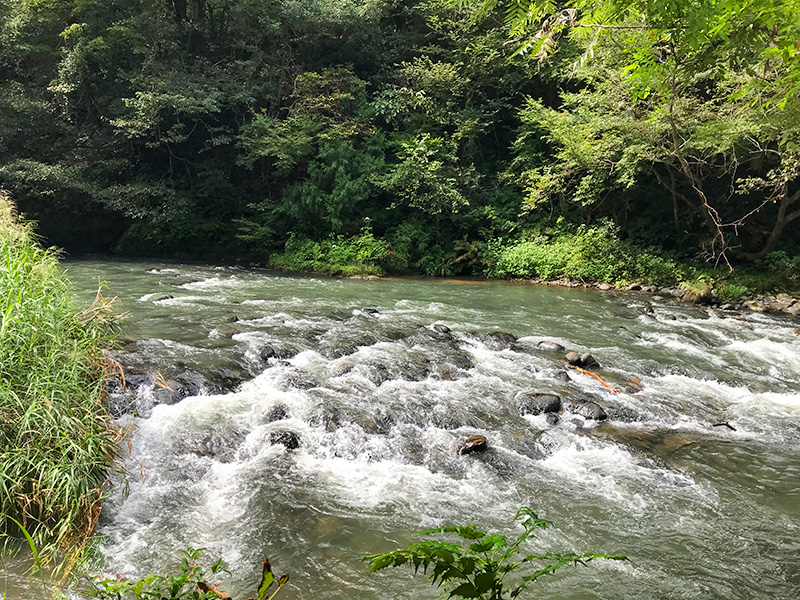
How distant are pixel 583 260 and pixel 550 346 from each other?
334 inches

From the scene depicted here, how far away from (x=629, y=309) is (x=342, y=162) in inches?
425

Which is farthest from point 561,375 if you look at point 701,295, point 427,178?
point 427,178

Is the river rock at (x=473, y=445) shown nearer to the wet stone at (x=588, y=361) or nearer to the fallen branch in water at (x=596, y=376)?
the fallen branch in water at (x=596, y=376)

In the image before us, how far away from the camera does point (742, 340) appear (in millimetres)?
9742

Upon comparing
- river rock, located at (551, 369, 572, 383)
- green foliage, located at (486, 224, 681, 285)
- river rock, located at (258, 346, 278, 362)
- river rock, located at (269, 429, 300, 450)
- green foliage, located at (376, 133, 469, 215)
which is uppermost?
green foliage, located at (376, 133, 469, 215)

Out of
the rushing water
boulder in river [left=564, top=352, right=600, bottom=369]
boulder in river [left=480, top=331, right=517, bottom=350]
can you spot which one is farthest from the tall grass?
boulder in river [left=564, top=352, right=600, bottom=369]

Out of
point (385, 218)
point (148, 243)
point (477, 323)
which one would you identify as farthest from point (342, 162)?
point (477, 323)

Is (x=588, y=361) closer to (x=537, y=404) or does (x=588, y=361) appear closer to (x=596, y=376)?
(x=596, y=376)

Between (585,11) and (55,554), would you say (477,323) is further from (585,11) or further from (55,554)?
(55,554)

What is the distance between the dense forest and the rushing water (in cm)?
778

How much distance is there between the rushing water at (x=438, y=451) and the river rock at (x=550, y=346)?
0.40ft

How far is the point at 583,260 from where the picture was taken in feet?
53.9

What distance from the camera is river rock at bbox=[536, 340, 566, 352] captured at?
8781 mm

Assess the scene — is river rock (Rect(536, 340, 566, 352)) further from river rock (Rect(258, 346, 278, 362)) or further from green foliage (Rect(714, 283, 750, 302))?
green foliage (Rect(714, 283, 750, 302))
